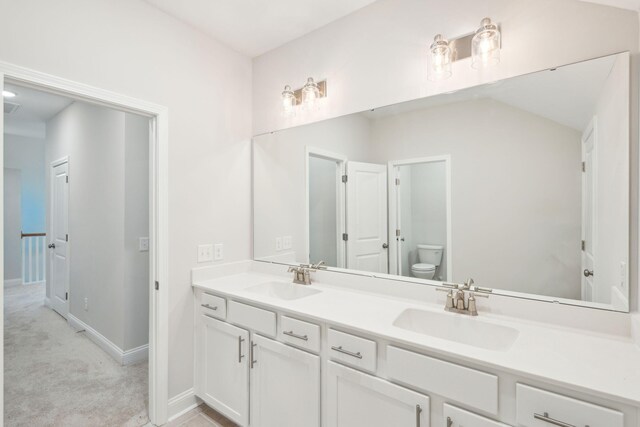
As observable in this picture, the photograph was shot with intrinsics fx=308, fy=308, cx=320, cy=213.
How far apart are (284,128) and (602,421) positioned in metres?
2.28

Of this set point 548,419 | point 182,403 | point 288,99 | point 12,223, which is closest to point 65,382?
point 182,403

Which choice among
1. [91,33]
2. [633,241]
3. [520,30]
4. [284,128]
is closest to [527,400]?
[633,241]

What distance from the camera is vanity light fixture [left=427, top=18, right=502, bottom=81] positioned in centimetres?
150

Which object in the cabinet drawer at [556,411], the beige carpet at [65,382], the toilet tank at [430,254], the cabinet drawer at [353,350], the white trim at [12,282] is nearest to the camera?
the cabinet drawer at [556,411]

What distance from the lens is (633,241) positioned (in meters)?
1.24

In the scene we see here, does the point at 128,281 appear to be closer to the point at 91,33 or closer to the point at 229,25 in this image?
the point at 91,33

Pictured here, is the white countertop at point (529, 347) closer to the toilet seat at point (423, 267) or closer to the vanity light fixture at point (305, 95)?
the toilet seat at point (423, 267)

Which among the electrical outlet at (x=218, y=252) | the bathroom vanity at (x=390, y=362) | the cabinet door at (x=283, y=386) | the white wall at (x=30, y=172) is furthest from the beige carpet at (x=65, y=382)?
the white wall at (x=30, y=172)

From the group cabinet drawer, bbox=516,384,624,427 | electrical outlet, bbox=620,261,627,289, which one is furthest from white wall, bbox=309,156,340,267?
electrical outlet, bbox=620,261,627,289

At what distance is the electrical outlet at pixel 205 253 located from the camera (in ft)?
7.36

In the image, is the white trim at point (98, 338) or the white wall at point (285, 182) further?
the white trim at point (98, 338)

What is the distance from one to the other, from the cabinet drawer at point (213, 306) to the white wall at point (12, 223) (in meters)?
5.64

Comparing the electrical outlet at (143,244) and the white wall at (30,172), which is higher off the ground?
the white wall at (30,172)

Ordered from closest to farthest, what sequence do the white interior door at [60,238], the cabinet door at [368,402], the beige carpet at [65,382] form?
1. the cabinet door at [368,402]
2. the beige carpet at [65,382]
3. the white interior door at [60,238]
